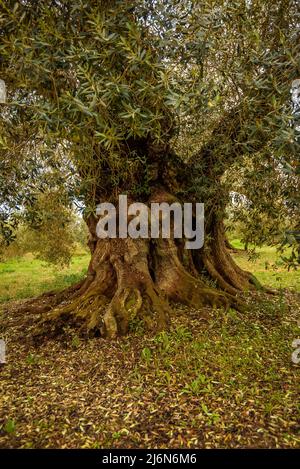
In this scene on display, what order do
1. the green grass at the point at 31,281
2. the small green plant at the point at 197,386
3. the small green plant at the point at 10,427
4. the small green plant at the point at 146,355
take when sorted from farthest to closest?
1. the green grass at the point at 31,281
2. the small green plant at the point at 146,355
3. the small green plant at the point at 197,386
4. the small green plant at the point at 10,427

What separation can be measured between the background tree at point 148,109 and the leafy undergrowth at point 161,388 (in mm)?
740

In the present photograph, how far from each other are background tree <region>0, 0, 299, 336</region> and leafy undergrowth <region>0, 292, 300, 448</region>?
2.43 feet

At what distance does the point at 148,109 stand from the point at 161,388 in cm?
382

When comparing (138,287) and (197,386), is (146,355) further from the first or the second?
(138,287)

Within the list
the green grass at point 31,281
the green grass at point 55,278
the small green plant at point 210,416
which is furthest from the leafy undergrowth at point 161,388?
the green grass at point 31,281

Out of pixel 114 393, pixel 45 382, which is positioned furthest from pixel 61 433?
pixel 45 382

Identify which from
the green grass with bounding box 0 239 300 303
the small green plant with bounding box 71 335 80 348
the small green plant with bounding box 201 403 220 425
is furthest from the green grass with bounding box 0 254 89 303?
the small green plant with bounding box 201 403 220 425

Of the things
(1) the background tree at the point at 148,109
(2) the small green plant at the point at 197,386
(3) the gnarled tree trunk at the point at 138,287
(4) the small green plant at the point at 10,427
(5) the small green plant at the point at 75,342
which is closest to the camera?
(4) the small green plant at the point at 10,427

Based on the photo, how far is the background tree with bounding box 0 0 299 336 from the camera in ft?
15.8

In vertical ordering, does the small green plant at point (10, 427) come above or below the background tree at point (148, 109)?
below

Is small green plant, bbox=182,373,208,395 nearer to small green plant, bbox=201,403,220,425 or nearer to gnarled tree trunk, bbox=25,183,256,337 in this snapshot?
small green plant, bbox=201,403,220,425

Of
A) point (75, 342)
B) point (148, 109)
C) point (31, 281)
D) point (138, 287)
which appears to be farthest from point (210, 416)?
point (31, 281)

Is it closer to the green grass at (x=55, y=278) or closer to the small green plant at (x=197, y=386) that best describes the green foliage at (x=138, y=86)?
the small green plant at (x=197, y=386)

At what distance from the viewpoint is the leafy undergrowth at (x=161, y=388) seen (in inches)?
178
